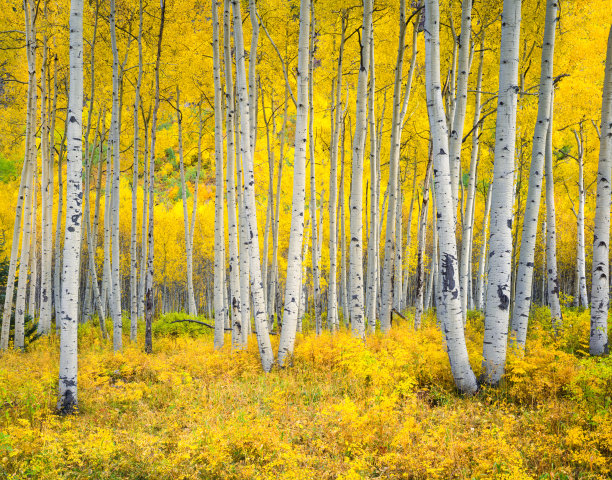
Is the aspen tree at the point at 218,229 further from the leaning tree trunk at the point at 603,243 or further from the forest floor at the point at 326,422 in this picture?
the leaning tree trunk at the point at 603,243

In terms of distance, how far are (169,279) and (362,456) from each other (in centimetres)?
3014

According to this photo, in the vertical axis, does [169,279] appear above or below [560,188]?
below

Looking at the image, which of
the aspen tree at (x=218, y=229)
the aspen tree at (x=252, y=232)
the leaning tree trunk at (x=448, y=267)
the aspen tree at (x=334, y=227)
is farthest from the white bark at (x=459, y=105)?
the aspen tree at (x=218, y=229)

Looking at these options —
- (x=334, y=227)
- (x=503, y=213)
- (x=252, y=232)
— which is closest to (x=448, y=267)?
(x=503, y=213)

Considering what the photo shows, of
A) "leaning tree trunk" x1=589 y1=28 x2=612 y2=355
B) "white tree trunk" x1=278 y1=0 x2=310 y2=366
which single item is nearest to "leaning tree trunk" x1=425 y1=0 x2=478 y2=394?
"white tree trunk" x1=278 y1=0 x2=310 y2=366

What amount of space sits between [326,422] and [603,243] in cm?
598

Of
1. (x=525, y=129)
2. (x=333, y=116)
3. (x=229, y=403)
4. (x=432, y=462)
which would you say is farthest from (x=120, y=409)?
(x=525, y=129)

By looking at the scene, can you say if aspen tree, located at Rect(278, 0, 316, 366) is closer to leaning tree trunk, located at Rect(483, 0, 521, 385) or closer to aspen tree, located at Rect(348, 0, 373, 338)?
aspen tree, located at Rect(348, 0, 373, 338)

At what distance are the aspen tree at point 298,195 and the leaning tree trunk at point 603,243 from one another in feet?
16.8

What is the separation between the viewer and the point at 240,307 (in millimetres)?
8727

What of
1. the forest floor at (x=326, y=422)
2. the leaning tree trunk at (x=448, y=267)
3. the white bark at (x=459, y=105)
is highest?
the white bark at (x=459, y=105)

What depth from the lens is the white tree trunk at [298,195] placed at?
696 centimetres

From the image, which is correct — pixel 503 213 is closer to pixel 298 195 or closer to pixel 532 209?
pixel 532 209

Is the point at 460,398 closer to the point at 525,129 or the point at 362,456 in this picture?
the point at 362,456
